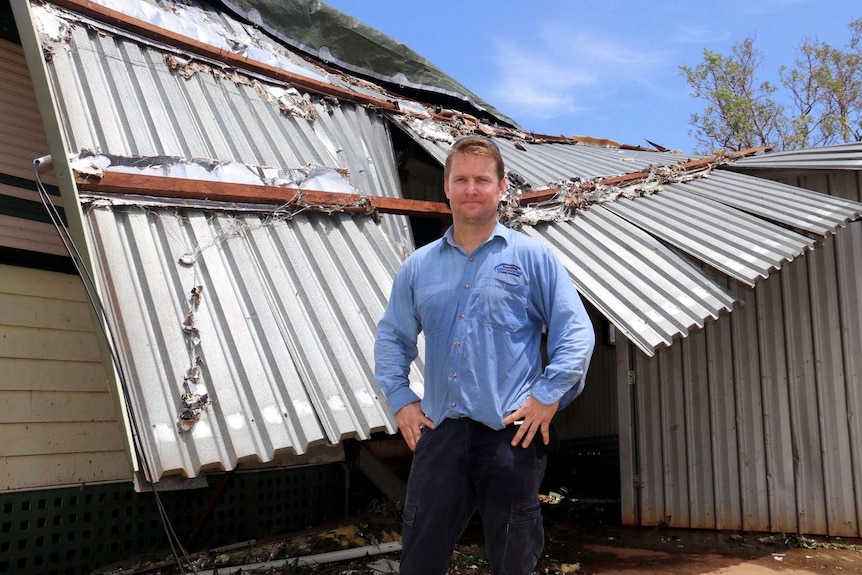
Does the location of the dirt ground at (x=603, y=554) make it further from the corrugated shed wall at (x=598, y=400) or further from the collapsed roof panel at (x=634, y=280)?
the corrugated shed wall at (x=598, y=400)

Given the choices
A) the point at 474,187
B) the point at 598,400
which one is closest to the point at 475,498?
the point at 474,187

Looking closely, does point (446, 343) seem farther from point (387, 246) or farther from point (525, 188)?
point (525, 188)

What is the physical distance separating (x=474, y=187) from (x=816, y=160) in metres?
4.76

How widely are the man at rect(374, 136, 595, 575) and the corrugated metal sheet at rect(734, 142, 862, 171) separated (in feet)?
14.4

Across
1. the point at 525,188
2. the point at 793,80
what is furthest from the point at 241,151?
the point at 793,80

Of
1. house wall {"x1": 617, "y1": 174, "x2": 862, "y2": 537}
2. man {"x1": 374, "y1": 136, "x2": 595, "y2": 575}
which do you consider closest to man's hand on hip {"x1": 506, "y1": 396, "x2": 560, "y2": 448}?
man {"x1": 374, "y1": 136, "x2": 595, "y2": 575}

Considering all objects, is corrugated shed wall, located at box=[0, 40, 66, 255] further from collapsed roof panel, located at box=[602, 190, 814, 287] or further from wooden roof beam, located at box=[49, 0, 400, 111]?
collapsed roof panel, located at box=[602, 190, 814, 287]

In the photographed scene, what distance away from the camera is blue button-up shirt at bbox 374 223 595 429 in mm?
2342

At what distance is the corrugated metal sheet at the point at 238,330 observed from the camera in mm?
3104

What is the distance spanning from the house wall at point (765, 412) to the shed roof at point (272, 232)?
0.76 meters

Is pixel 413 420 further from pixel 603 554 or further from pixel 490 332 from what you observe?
pixel 603 554

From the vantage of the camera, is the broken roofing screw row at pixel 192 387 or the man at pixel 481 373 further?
the broken roofing screw row at pixel 192 387

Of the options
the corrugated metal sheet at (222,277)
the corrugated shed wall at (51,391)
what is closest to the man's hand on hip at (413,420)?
the corrugated metal sheet at (222,277)

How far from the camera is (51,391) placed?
4.81 m
